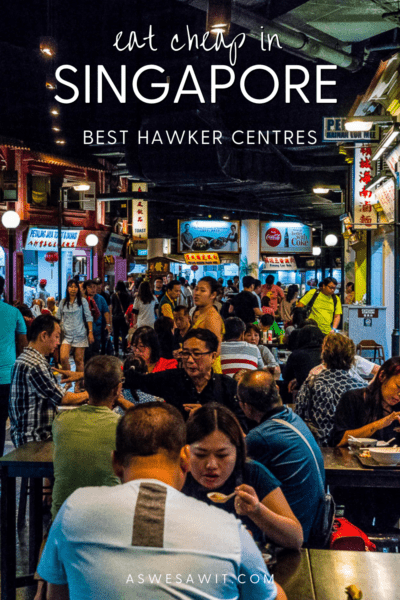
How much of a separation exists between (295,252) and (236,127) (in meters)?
12.2

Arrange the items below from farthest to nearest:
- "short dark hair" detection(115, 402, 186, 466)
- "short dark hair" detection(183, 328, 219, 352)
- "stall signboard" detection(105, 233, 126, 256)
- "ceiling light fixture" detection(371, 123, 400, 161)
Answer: "stall signboard" detection(105, 233, 126, 256) → "ceiling light fixture" detection(371, 123, 400, 161) → "short dark hair" detection(183, 328, 219, 352) → "short dark hair" detection(115, 402, 186, 466)

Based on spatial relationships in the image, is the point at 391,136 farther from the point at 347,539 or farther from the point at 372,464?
the point at 347,539

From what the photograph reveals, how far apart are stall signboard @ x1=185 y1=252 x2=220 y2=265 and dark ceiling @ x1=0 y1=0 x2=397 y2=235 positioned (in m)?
5.72

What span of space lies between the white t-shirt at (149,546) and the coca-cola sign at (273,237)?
29.7 meters

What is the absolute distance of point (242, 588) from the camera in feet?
6.35

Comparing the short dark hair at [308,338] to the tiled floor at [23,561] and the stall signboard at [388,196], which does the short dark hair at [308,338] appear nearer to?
the tiled floor at [23,561]

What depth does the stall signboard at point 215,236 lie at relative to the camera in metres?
31.1

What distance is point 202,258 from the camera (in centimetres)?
3206

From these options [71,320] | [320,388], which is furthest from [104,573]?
[71,320]

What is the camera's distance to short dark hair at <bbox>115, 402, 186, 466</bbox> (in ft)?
6.63

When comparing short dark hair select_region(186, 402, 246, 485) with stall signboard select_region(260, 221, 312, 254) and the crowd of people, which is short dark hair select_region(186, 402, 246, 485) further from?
stall signboard select_region(260, 221, 312, 254)

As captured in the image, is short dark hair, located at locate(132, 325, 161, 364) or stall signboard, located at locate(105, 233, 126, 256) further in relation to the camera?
stall signboard, located at locate(105, 233, 126, 256)

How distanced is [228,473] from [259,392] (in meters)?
0.67

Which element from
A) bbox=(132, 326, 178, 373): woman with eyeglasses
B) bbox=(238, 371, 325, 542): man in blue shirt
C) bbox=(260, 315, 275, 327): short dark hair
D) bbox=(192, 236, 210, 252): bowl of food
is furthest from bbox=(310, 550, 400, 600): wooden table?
bbox=(192, 236, 210, 252): bowl of food
